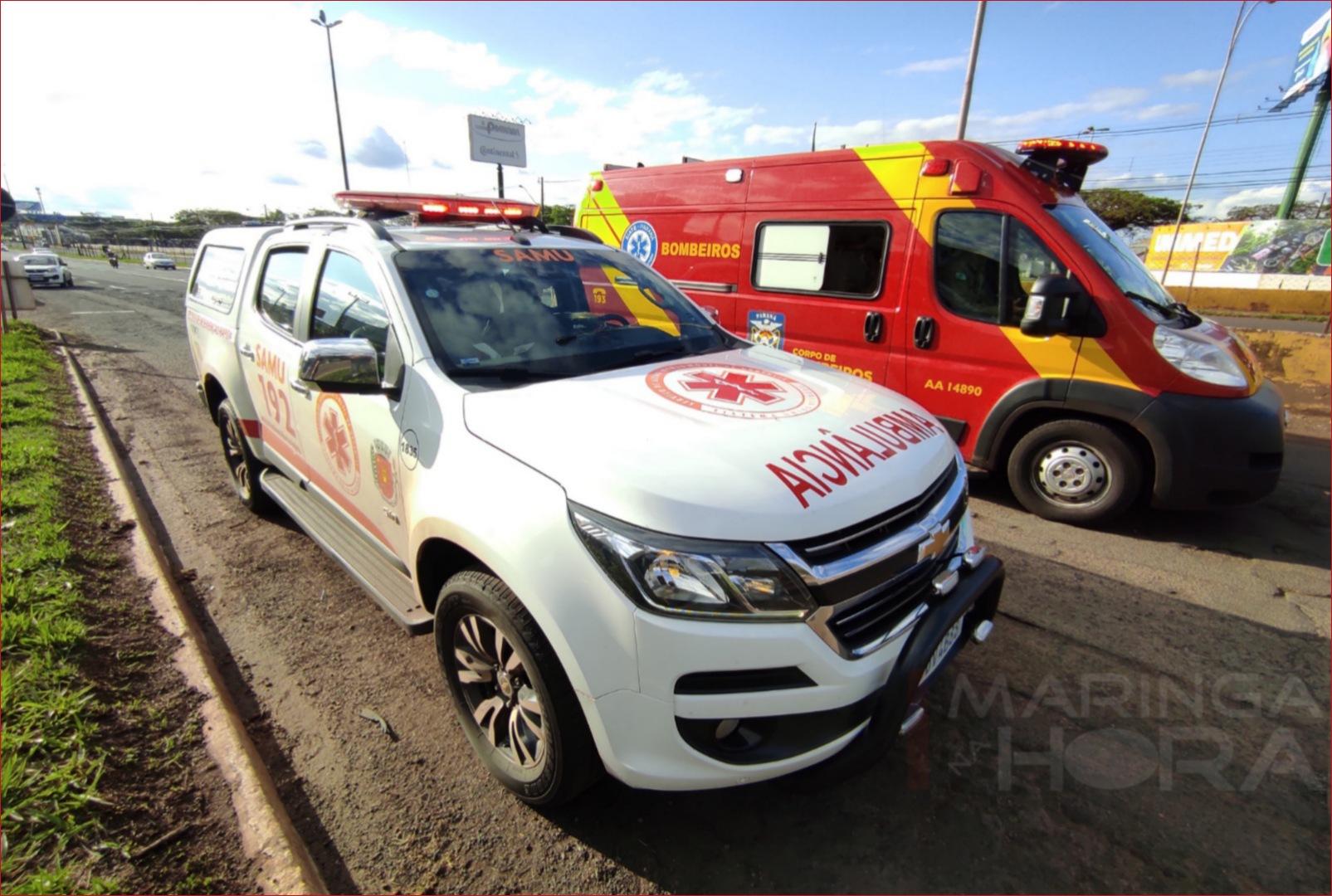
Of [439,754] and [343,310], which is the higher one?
[343,310]

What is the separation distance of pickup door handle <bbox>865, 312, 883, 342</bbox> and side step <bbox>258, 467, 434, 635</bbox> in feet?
12.5

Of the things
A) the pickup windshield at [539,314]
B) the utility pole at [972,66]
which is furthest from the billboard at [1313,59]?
the pickup windshield at [539,314]

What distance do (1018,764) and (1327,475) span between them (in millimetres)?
5247

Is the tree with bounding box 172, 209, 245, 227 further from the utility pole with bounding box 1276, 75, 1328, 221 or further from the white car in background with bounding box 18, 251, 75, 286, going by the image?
the utility pole with bounding box 1276, 75, 1328, 221

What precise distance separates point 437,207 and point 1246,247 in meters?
40.6

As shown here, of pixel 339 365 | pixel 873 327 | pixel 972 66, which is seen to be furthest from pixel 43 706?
pixel 972 66

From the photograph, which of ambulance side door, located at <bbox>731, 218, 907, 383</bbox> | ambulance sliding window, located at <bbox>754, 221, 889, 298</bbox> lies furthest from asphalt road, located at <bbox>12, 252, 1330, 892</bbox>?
ambulance sliding window, located at <bbox>754, 221, 889, 298</bbox>

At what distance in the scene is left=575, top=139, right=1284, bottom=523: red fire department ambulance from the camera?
3898 mm

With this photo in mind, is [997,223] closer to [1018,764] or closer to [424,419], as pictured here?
[1018,764]

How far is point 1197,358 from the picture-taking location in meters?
3.89

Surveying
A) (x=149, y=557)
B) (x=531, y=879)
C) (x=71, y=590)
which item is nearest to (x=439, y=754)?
(x=531, y=879)

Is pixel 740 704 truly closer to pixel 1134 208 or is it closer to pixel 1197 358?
pixel 1197 358

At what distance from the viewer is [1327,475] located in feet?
17.4

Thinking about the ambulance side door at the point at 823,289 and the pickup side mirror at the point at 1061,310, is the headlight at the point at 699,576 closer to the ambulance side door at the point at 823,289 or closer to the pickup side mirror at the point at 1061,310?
the pickup side mirror at the point at 1061,310
